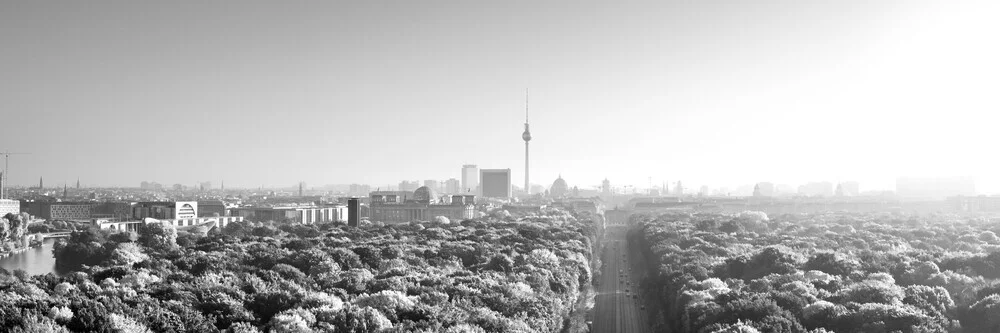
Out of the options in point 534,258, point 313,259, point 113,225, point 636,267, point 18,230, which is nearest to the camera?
point 313,259

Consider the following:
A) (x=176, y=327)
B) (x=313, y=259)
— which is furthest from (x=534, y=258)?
(x=176, y=327)

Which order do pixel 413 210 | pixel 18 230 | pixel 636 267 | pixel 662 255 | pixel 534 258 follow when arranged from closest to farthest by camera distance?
pixel 534 258 < pixel 662 255 < pixel 636 267 < pixel 18 230 < pixel 413 210

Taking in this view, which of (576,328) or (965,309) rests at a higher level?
(965,309)

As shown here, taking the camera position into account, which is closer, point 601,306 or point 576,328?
point 576,328

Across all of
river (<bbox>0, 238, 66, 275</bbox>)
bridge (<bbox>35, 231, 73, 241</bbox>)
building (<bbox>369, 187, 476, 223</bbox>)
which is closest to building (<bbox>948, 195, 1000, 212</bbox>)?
building (<bbox>369, 187, 476, 223</bbox>)

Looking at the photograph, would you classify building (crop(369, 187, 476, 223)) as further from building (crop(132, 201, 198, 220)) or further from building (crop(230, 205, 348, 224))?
building (crop(132, 201, 198, 220))

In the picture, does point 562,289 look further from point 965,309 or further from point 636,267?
point 636,267

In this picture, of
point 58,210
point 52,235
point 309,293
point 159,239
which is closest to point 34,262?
point 159,239
